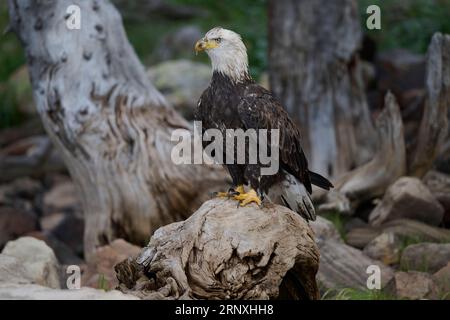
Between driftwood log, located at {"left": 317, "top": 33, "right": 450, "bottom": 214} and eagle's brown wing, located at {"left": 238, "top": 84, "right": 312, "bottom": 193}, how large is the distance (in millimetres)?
2329

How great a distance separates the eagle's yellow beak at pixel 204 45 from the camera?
17.3ft

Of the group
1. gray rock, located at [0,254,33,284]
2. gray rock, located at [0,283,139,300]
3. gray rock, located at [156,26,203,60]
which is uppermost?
gray rock, located at [156,26,203,60]

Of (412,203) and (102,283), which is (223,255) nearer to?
(102,283)

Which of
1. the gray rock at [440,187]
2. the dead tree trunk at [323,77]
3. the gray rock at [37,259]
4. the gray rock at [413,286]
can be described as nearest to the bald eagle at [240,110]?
the gray rock at [413,286]

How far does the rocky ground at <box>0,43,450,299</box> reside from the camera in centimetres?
604

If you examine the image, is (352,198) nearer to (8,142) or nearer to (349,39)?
(349,39)

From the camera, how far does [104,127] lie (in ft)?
24.6

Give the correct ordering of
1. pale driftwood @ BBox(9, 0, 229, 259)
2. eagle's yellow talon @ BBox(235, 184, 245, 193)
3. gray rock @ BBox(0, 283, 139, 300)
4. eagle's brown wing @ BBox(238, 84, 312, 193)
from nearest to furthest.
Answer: gray rock @ BBox(0, 283, 139, 300) < eagle's brown wing @ BBox(238, 84, 312, 193) < eagle's yellow talon @ BBox(235, 184, 245, 193) < pale driftwood @ BBox(9, 0, 229, 259)

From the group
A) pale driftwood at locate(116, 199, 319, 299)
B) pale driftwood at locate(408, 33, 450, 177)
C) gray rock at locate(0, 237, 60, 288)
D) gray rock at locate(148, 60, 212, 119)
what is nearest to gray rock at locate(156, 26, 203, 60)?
gray rock at locate(148, 60, 212, 119)

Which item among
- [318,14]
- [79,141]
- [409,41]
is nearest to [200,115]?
[79,141]

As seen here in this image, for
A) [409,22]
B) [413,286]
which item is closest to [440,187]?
[413,286]

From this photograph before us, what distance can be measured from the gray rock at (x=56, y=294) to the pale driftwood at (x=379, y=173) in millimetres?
3794

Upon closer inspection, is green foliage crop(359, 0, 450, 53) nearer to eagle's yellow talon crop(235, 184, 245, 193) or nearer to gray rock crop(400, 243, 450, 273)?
gray rock crop(400, 243, 450, 273)

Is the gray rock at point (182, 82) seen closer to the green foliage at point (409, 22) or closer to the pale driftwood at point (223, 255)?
the green foliage at point (409, 22)
